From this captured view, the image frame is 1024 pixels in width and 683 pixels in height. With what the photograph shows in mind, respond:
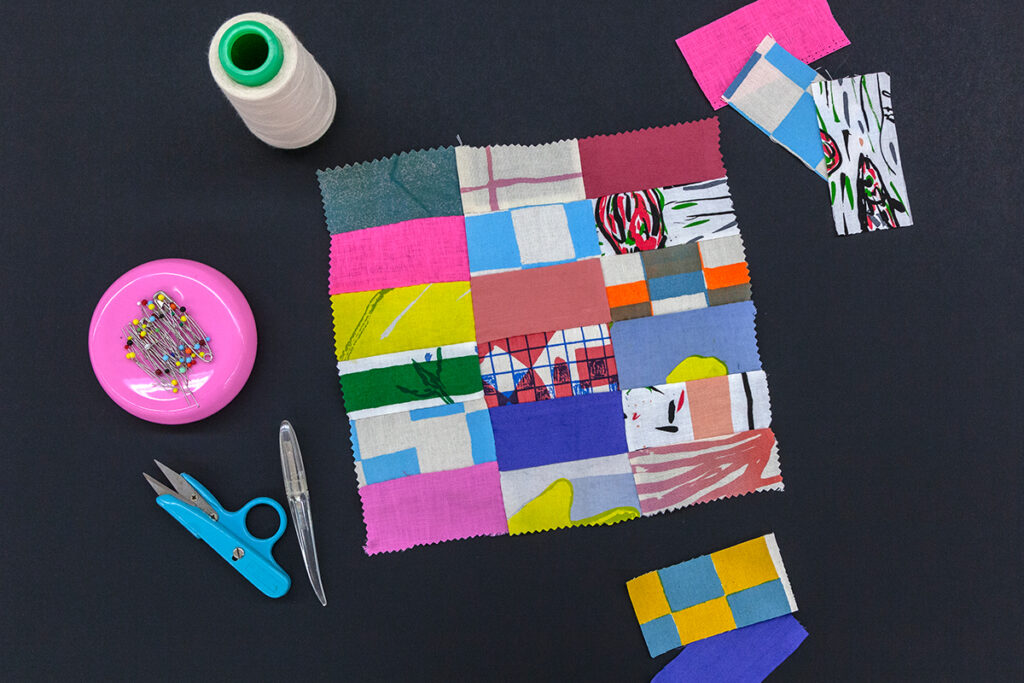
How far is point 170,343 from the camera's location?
110 centimetres

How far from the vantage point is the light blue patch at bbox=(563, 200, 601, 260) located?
1.16m

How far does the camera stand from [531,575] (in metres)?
1.14

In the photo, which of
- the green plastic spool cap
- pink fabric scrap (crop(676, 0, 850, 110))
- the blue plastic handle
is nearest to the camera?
the green plastic spool cap

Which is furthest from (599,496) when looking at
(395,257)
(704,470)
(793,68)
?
(793,68)

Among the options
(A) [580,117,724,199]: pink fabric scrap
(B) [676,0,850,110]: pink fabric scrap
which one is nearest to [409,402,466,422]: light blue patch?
(A) [580,117,724,199]: pink fabric scrap

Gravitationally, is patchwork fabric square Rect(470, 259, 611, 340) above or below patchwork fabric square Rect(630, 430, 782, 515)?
above

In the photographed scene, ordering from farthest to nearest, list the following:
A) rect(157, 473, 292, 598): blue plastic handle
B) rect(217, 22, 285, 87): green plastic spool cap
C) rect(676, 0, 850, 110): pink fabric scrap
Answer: rect(676, 0, 850, 110): pink fabric scrap
rect(157, 473, 292, 598): blue plastic handle
rect(217, 22, 285, 87): green plastic spool cap

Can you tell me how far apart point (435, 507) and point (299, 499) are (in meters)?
0.22

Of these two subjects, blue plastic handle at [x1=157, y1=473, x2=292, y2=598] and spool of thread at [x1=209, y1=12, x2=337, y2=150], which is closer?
spool of thread at [x1=209, y1=12, x2=337, y2=150]

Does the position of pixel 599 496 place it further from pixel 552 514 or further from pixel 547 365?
pixel 547 365

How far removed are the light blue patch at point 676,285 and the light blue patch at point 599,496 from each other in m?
0.32

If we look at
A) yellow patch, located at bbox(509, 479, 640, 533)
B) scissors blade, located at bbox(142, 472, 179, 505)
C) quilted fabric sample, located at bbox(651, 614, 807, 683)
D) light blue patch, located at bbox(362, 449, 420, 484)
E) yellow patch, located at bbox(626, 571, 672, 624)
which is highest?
scissors blade, located at bbox(142, 472, 179, 505)

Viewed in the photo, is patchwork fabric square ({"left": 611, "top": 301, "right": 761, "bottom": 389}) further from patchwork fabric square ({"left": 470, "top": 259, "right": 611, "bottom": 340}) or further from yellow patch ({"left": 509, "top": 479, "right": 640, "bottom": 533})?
yellow patch ({"left": 509, "top": 479, "right": 640, "bottom": 533})

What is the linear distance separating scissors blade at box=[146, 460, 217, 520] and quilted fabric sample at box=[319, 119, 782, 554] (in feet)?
0.81
